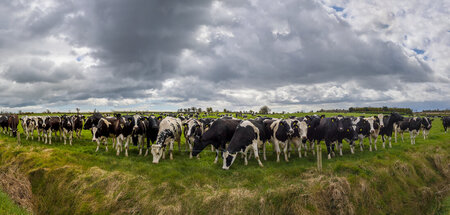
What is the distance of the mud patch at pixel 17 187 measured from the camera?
34.9ft

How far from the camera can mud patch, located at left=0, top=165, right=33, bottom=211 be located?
1064cm

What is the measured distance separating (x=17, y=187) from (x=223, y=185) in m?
10.7

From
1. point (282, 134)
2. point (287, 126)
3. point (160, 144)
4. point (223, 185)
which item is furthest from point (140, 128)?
point (287, 126)

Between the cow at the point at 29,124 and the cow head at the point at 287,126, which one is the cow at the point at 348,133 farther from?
the cow at the point at 29,124

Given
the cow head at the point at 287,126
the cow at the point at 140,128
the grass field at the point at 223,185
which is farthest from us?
the cow at the point at 140,128

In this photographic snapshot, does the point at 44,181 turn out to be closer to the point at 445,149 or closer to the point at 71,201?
the point at 71,201

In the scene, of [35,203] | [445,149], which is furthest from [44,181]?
[445,149]

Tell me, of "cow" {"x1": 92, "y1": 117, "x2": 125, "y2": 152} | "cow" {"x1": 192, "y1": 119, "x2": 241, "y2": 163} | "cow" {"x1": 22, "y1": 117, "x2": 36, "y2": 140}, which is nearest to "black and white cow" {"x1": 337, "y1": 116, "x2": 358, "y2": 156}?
"cow" {"x1": 192, "y1": 119, "x2": 241, "y2": 163}

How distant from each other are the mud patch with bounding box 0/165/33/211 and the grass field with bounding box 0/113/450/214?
22cm

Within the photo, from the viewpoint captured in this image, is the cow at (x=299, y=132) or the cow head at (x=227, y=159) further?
the cow at (x=299, y=132)

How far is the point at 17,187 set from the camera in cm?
1151

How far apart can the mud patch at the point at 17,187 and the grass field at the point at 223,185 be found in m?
0.22

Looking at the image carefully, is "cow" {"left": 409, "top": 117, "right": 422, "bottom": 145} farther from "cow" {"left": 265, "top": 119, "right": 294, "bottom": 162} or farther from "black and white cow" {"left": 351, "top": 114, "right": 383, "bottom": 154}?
"cow" {"left": 265, "top": 119, "right": 294, "bottom": 162}

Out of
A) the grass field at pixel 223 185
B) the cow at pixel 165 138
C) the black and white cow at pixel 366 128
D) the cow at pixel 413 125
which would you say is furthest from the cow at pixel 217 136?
the cow at pixel 413 125
